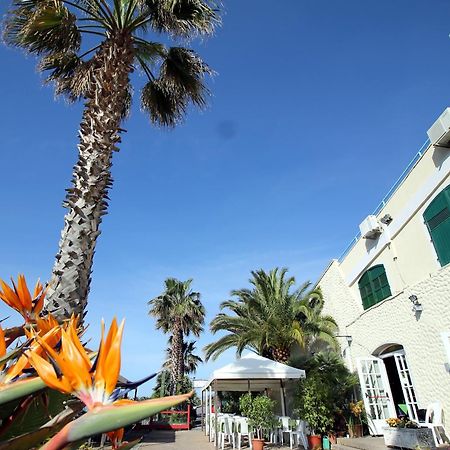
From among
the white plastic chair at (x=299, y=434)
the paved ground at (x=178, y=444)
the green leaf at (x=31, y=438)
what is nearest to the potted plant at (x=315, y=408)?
the white plastic chair at (x=299, y=434)

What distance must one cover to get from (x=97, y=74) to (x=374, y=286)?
12.9m

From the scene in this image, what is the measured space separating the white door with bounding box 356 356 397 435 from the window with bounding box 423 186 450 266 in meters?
4.60

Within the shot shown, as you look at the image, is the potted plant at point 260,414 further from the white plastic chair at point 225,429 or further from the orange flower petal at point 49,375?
the orange flower petal at point 49,375

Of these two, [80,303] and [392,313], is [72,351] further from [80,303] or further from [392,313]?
[392,313]

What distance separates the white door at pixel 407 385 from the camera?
10930 millimetres

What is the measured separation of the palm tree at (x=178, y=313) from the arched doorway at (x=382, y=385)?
61.2ft

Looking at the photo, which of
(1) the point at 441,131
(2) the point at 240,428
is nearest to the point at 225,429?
(2) the point at 240,428

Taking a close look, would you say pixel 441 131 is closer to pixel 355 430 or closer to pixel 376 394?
pixel 376 394

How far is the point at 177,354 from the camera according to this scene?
28156mm

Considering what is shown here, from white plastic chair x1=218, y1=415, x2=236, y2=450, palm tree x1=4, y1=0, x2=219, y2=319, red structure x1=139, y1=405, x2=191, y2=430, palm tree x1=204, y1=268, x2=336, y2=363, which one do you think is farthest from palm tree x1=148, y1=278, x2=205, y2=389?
palm tree x1=4, y1=0, x2=219, y2=319

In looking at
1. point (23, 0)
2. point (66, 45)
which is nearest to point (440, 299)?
point (66, 45)

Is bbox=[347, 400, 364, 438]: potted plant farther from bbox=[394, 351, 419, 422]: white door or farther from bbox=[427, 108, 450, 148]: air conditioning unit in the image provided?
bbox=[427, 108, 450, 148]: air conditioning unit

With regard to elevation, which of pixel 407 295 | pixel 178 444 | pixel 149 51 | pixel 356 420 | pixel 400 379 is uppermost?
pixel 149 51

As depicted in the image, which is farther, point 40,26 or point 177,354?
point 177,354
